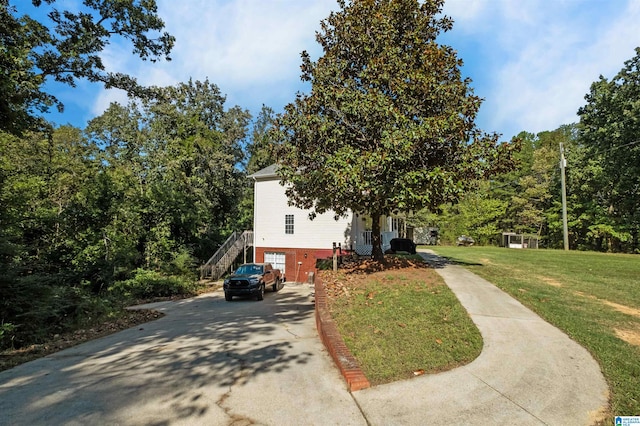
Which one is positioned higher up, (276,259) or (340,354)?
(276,259)

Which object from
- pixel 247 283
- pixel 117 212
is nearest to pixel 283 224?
pixel 247 283

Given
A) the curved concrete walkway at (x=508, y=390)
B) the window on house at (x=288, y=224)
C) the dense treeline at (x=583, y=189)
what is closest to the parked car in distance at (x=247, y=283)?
the window on house at (x=288, y=224)

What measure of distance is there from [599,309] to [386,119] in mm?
7015

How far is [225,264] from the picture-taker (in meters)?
23.6

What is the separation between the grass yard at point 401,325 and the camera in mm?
5133

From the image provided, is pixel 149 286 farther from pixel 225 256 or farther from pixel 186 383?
pixel 186 383

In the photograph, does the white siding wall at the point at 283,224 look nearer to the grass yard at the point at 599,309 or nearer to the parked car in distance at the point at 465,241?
the grass yard at the point at 599,309

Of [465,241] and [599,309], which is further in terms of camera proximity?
[465,241]

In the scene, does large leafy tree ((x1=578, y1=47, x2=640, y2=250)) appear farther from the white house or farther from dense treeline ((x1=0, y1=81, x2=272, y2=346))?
dense treeline ((x1=0, y1=81, x2=272, y2=346))

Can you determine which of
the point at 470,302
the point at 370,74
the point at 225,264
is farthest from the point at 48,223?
the point at 470,302

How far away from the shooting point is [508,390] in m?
4.28

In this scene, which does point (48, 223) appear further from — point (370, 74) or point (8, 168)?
point (370, 74)

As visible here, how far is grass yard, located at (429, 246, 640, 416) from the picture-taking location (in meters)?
4.51

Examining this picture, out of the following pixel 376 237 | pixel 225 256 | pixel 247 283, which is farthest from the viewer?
pixel 225 256
